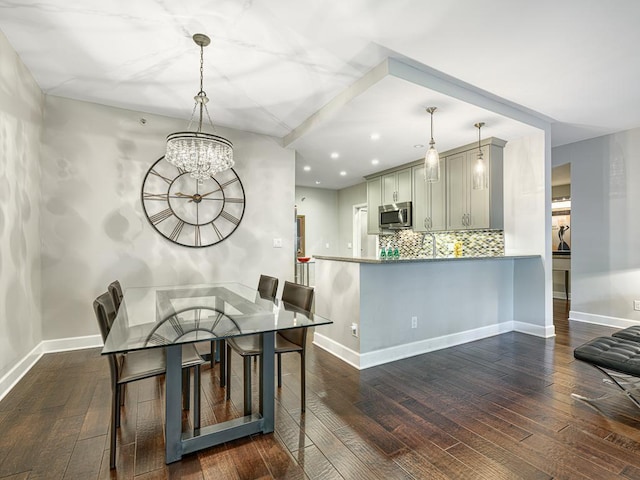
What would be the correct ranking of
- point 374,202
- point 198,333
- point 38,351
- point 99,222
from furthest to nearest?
point 374,202 < point 99,222 < point 38,351 < point 198,333

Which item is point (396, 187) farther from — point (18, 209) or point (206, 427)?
point (18, 209)

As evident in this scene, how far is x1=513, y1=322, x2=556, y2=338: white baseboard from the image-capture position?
3.91 metres

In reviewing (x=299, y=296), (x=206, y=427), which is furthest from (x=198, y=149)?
(x=206, y=427)

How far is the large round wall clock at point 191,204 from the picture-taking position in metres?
3.78

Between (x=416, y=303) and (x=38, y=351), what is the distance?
3.76 meters

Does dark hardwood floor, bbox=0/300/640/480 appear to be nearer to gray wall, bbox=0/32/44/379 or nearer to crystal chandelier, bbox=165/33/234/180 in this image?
gray wall, bbox=0/32/44/379

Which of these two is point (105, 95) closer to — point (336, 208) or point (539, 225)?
point (539, 225)

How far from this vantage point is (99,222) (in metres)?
3.52

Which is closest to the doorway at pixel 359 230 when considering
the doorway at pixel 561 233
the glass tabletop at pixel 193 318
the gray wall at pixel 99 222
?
the doorway at pixel 561 233

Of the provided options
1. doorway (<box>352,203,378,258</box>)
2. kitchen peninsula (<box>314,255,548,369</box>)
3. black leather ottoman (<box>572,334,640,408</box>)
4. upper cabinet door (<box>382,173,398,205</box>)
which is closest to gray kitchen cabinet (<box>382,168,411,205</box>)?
upper cabinet door (<box>382,173,398,205</box>)

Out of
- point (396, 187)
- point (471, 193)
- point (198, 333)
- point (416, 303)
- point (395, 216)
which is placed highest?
point (396, 187)

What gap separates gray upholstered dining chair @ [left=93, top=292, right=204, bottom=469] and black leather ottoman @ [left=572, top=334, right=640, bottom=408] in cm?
257

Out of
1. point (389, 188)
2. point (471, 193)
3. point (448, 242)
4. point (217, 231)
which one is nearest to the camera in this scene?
point (217, 231)

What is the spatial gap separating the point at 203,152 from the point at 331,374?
2.16 metres
